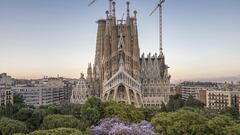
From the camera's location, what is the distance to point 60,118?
108ft

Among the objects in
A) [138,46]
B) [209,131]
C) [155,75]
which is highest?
[138,46]

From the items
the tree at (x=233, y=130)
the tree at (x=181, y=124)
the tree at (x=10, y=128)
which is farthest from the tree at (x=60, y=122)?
the tree at (x=233, y=130)

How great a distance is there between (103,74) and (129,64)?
245 inches

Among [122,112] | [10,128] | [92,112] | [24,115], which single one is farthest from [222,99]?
[10,128]

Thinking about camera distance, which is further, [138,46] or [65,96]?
[65,96]

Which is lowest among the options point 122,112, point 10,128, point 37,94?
point 10,128

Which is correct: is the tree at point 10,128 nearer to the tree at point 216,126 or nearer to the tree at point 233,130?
the tree at point 216,126

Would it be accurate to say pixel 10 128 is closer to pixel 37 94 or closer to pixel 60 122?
pixel 60 122

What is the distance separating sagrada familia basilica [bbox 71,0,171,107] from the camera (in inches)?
2936

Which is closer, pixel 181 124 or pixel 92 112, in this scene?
pixel 181 124

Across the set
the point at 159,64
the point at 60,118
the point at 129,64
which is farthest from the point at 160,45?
the point at 60,118

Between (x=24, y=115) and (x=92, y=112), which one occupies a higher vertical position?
(x=92, y=112)

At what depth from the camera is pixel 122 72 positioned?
73.8 meters

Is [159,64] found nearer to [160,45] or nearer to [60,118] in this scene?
[160,45]
